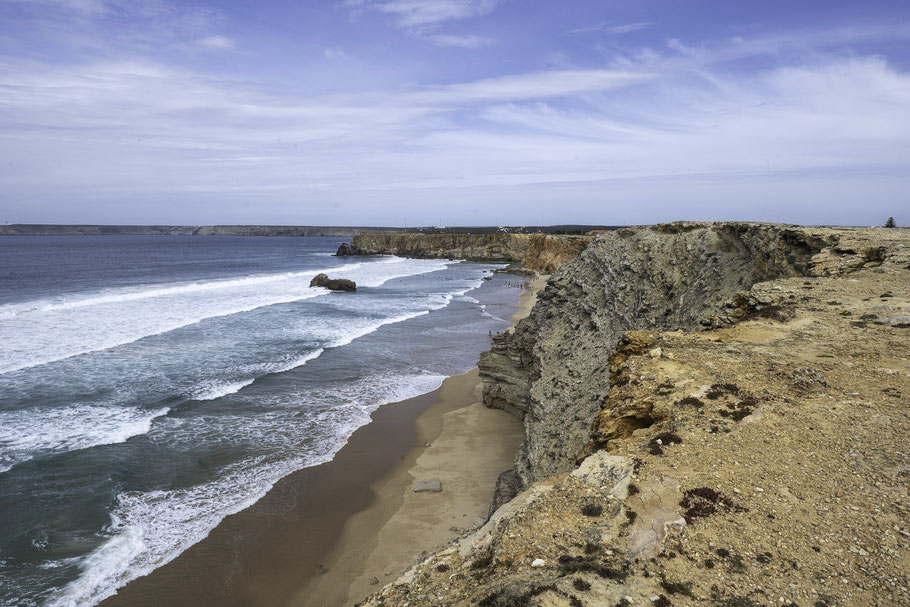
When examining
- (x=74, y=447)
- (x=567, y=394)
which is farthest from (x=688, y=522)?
(x=74, y=447)

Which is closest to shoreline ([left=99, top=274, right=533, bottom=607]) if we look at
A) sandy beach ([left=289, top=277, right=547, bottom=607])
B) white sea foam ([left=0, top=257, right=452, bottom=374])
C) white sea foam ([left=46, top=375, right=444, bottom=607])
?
sandy beach ([left=289, top=277, right=547, bottom=607])

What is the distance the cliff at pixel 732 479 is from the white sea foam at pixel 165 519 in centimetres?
816

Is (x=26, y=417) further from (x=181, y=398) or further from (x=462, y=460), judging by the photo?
(x=462, y=460)

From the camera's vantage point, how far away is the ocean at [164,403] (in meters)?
12.1

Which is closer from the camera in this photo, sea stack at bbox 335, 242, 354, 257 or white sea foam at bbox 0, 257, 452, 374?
white sea foam at bbox 0, 257, 452, 374

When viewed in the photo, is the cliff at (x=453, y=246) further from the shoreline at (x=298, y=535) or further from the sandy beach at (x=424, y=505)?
the shoreline at (x=298, y=535)

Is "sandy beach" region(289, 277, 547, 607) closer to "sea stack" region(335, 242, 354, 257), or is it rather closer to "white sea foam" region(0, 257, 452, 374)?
"white sea foam" region(0, 257, 452, 374)

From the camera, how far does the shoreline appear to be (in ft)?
35.2

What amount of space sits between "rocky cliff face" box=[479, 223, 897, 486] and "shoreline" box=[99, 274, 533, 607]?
132 inches

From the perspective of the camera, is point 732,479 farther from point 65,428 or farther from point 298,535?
point 65,428

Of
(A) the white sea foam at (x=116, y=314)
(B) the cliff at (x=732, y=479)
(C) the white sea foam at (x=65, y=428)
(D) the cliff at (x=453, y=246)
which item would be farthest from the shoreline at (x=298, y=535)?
(D) the cliff at (x=453, y=246)

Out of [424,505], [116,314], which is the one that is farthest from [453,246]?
[424,505]

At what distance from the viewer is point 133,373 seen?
2347 cm

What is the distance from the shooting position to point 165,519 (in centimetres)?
1281
